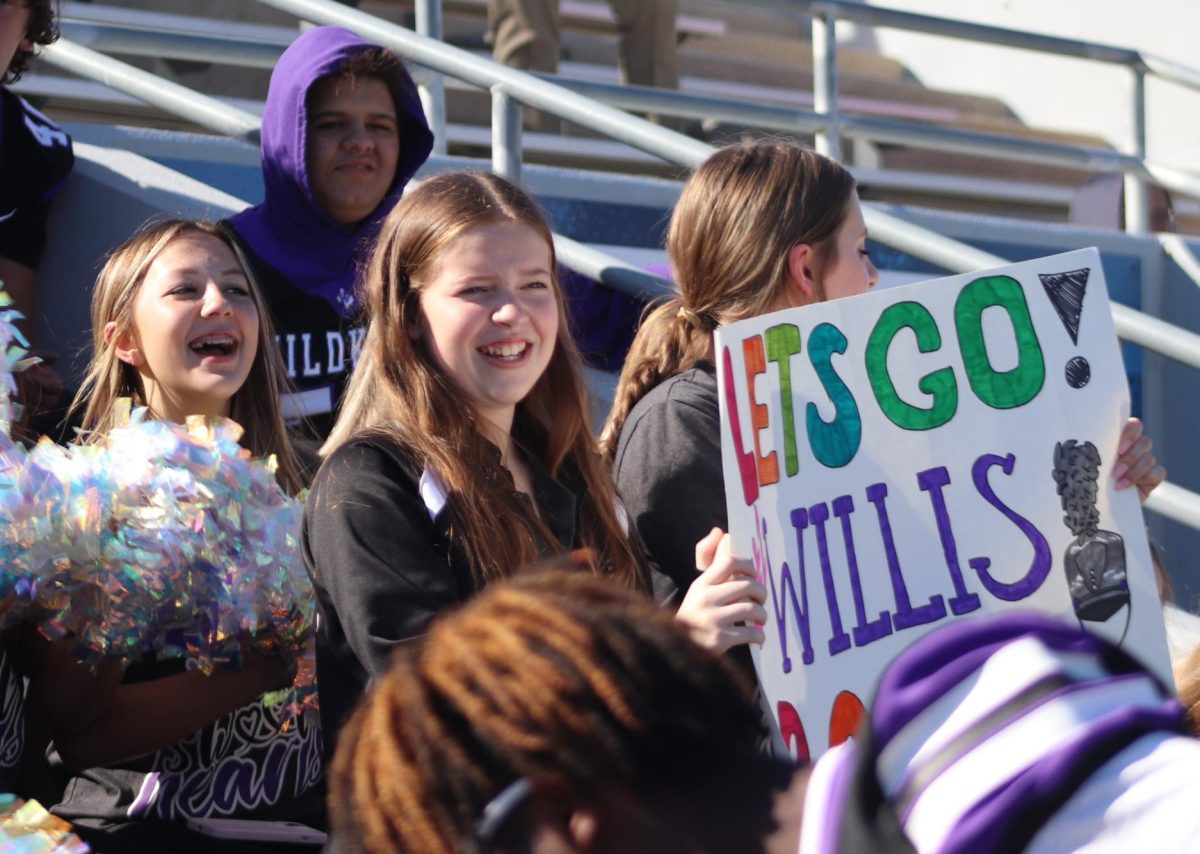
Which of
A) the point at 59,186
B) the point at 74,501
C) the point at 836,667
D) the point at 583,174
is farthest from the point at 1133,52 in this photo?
the point at 74,501

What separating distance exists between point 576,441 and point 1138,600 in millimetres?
777

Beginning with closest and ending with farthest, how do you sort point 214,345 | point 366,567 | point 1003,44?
point 366,567, point 214,345, point 1003,44

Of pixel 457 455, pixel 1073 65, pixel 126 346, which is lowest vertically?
pixel 457 455

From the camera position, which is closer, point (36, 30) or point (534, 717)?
point (534, 717)

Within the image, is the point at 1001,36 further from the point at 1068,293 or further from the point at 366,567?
the point at 366,567

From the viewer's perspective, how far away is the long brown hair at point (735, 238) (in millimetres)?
2330

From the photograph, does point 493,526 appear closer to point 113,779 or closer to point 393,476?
point 393,476

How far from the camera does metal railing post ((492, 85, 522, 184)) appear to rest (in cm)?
343

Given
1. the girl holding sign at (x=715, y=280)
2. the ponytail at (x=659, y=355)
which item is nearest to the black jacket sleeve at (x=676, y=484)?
the girl holding sign at (x=715, y=280)

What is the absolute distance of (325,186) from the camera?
10.4ft

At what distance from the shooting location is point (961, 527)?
2.01 metres

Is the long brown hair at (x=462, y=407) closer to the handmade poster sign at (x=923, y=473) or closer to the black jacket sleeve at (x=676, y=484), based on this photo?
the black jacket sleeve at (x=676, y=484)

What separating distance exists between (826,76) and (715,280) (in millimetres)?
2976

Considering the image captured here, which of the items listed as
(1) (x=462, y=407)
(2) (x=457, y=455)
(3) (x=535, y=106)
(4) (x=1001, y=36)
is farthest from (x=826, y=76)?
(2) (x=457, y=455)
